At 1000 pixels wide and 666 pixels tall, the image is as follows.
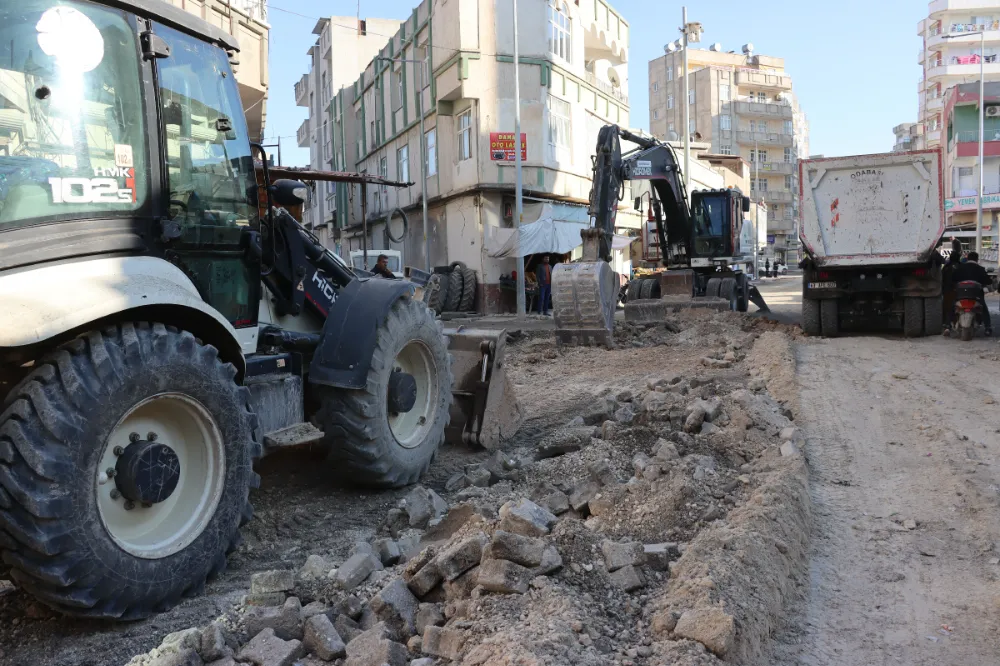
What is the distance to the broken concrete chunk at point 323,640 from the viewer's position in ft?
10.2

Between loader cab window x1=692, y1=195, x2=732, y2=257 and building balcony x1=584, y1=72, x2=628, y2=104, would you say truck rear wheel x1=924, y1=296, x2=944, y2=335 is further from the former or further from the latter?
building balcony x1=584, y1=72, x2=628, y2=104

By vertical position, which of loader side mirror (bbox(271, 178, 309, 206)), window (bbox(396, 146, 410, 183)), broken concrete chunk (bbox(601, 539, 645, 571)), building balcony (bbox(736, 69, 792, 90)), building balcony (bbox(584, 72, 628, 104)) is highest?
building balcony (bbox(736, 69, 792, 90))

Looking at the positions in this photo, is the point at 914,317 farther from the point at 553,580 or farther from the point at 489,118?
the point at 489,118

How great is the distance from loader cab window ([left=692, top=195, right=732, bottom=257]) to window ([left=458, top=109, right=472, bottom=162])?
8842mm

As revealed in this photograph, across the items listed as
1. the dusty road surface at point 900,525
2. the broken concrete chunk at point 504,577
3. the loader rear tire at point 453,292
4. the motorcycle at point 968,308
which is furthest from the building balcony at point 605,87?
the broken concrete chunk at point 504,577

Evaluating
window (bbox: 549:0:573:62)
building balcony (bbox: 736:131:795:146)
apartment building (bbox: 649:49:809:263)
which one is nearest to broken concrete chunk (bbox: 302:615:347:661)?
window (bbox: 549:0:573:62)

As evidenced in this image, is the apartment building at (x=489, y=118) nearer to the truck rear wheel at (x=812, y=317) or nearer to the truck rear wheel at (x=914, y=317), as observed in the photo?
the truck rear wheel at (x=812, y=317)

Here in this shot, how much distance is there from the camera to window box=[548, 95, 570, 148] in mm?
25747

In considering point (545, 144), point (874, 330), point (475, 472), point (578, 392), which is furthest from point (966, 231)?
point (475, 472)

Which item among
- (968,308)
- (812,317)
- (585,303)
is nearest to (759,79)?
(812,317)

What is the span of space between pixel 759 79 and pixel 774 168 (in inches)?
327

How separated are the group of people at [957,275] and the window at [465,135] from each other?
14.6 meters

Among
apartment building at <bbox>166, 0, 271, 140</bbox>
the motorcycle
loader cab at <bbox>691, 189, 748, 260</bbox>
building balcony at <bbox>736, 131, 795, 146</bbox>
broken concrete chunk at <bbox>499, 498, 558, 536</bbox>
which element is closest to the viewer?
broken concrete chunk at <bbox>499, 498, 558, 536</bbox>

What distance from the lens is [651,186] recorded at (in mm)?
17703
